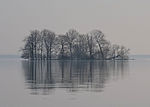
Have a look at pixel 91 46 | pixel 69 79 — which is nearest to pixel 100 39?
pixel 91 46

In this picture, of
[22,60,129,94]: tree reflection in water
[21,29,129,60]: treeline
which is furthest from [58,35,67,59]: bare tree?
[22,60,129,94]: tree reflection in water

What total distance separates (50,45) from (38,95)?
87.8 meters

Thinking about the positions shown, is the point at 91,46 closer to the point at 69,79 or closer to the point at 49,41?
the point at 49,41

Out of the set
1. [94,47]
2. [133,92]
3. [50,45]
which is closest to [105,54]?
[94,47]

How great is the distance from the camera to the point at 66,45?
4299 inches

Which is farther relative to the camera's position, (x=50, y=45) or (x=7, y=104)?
(x=50, y=45)

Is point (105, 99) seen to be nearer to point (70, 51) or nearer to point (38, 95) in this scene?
point (38, 95)

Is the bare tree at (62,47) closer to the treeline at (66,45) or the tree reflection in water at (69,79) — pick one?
the treeline at (66,45)

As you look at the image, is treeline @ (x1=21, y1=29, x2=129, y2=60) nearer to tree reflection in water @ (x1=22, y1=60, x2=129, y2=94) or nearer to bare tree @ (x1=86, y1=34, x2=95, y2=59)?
Result: bare tree @ (x1=86, y1=34, x2=95, y2=59)

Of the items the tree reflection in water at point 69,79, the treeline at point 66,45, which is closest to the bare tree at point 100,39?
the treeline at point 66,45

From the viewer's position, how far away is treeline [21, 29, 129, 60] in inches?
4218

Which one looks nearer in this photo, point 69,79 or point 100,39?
point 69,79

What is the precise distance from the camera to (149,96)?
19797 mm

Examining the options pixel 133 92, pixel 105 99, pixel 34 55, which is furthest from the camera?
pixel 34 55
